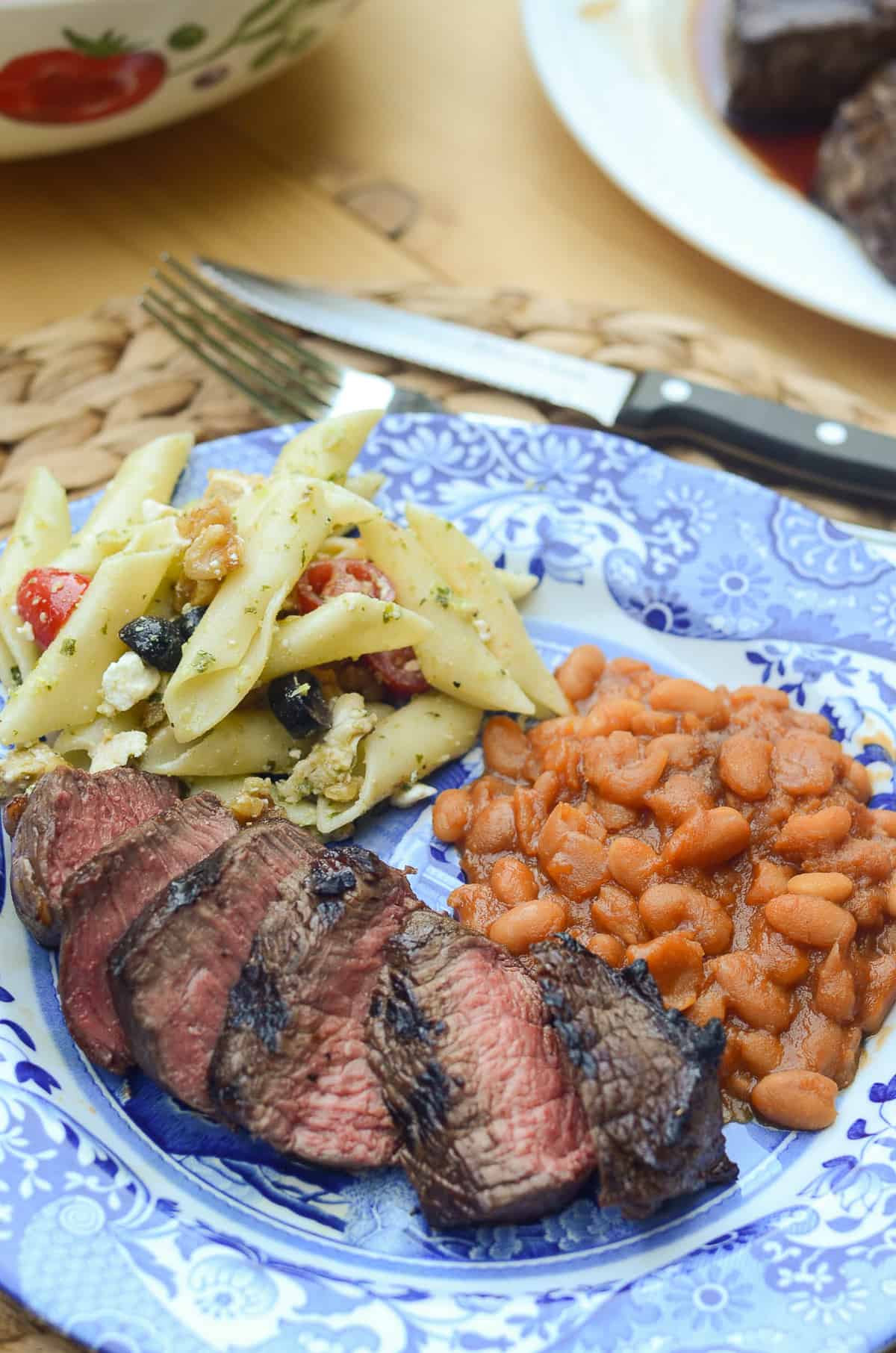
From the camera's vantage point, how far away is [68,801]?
132 inches

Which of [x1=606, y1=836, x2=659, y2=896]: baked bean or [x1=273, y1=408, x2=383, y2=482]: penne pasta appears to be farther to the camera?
[x1=273, y1=408, x2=383, y2=482]: penne pasta

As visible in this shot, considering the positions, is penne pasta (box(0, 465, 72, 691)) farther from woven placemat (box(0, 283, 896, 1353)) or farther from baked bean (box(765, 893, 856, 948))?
baked bean (box(765, 893, 856, 948))

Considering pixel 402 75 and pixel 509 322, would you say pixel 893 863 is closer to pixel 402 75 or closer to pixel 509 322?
pixel 509 322

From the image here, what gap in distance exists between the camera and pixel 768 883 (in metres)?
3.39

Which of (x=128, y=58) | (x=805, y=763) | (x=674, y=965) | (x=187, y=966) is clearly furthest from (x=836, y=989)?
(x=128, y=58)

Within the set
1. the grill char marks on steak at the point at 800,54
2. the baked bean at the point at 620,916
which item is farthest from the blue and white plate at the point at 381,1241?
the grill char marks on steak at the point at 800,54

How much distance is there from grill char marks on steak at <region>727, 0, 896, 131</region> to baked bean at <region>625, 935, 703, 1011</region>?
4.73 meters

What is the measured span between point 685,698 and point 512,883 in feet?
2.63

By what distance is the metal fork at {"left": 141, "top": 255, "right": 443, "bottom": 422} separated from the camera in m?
4.62

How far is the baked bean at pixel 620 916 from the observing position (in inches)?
133

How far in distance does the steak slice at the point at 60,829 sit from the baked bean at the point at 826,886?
5.71ft

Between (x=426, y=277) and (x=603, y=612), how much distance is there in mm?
2281

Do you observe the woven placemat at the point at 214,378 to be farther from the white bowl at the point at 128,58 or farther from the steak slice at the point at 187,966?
the steak slice at the point at 187,966

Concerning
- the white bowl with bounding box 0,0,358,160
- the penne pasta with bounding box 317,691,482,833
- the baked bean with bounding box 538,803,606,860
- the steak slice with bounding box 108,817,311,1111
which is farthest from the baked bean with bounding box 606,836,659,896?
the white bowl with bounding box 0,0,358,160
